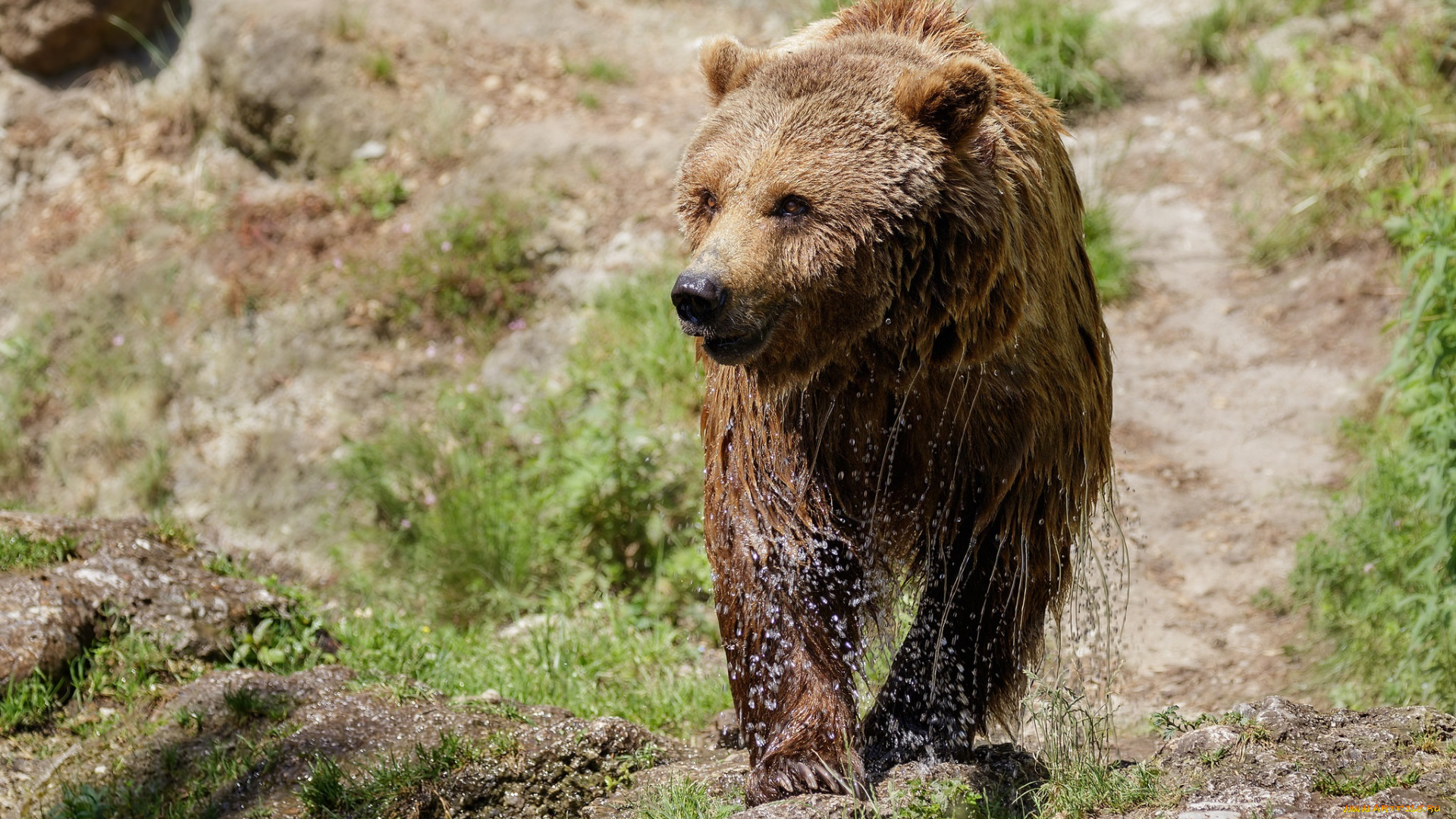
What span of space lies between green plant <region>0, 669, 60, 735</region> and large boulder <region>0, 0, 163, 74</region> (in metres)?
6.36

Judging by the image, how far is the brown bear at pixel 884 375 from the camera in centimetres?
304

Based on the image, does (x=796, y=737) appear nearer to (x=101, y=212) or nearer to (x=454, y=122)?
(x=454, y=122)

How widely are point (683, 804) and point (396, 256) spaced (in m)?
5.12

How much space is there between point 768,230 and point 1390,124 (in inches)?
213

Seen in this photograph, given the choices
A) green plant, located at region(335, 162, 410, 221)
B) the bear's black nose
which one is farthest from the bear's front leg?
green plant, located at region(335, 162, 410, 221)

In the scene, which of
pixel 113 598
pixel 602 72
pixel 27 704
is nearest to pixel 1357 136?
pixel 602 72

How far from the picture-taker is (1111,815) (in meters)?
3.04

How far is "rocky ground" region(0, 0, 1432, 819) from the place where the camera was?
5617mm

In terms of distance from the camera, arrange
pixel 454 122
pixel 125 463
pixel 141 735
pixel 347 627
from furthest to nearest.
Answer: pixel 454 122 → pixel 125 463 → pixel 347 627 → pixel 141 735

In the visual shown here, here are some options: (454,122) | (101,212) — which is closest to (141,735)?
(454,122)

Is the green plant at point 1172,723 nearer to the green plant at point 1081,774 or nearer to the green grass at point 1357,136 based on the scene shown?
the green plant at point 1081,774

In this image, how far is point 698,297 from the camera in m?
2.85

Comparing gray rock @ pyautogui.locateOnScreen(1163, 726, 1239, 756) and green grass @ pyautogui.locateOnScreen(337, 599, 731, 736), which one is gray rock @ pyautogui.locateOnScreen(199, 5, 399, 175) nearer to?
green grass @ pyautogui.locateOnScreen(337, 599, 731, 736)

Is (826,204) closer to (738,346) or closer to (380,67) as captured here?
(738,346)
